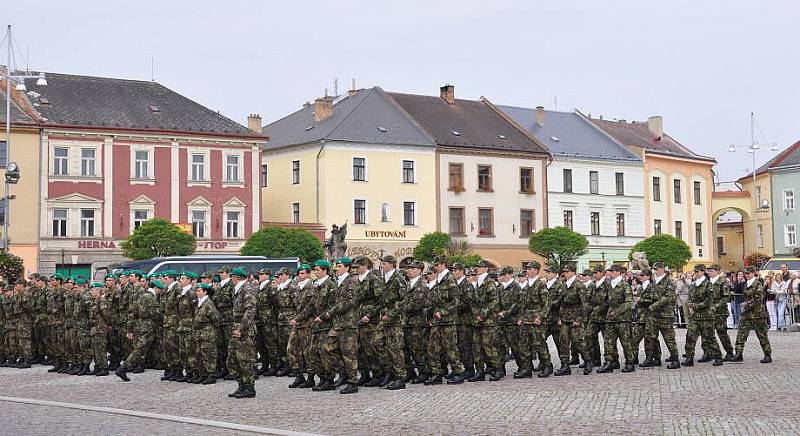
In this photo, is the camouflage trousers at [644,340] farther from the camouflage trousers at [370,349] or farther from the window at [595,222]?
the window at [595,222]

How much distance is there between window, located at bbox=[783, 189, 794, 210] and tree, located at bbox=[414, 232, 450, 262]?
30.0 m

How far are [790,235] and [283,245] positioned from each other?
39.7 metres

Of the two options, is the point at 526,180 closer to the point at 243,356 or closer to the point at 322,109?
the point at 322,109

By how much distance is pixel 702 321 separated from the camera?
708 inches

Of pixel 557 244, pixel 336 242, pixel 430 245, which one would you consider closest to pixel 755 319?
pixel 336 242

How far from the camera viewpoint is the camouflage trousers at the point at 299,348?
15312 mm

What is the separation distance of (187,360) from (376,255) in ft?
116

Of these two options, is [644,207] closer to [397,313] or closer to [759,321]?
[759,321]

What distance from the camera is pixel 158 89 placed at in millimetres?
51719

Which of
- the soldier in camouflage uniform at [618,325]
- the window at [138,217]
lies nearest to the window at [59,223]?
the window at [138,217]

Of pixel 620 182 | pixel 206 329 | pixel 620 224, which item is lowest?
pixel 206 329

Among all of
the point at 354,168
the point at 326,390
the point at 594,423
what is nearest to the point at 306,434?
the point at 594,423

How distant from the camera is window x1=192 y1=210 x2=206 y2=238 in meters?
48.9

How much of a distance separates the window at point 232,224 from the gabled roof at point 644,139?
25137 millimetres
